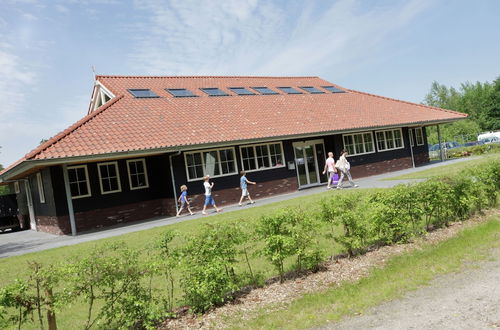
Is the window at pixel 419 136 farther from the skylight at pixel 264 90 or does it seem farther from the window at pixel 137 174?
the window at pixel 137 174

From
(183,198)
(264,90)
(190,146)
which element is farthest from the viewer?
(264,90)

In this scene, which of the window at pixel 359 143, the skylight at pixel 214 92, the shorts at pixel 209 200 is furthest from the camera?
the skylight at pixel 214 92

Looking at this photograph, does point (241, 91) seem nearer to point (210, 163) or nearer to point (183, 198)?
point (210, 163)

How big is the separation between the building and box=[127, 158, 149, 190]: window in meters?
0.04

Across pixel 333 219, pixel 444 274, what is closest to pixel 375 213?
pixel 333 219

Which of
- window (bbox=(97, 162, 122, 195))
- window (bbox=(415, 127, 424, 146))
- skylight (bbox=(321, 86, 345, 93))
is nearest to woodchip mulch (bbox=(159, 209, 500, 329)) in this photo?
window (bbox=(97, 162, 122, 195))

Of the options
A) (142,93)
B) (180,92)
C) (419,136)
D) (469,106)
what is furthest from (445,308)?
(469,106)

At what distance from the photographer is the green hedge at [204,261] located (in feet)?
14.2

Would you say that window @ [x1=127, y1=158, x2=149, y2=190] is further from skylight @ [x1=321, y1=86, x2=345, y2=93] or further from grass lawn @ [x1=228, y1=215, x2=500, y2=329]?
skylight @ [x1=321, y1=86, x2=345, y2=93]

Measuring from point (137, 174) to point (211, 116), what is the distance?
473 cm

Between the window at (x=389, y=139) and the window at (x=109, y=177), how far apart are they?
594 inches

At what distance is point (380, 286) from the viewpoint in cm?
534

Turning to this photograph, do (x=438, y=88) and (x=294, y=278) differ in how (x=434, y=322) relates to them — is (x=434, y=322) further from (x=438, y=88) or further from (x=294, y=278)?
(x=438, y=88)

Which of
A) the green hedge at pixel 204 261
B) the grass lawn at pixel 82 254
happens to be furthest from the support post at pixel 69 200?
the green hedge at pixel 204 261
